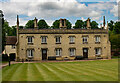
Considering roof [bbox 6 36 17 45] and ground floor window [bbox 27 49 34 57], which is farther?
roof [bbox 6 36 17 45]

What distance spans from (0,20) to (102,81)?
33096 millimetres

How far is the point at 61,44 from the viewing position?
38719 millimetres

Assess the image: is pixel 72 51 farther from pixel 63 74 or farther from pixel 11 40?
pixel 63 74

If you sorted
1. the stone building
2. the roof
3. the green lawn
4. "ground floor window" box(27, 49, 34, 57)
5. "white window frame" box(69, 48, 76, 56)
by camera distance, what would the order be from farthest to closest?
the roof < "white window frame" box(69, 48, 76, 56) < "ground floor window" box(27, 49, 34, 57) < the stone building < the green lawn

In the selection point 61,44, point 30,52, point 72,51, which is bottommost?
point 30,52

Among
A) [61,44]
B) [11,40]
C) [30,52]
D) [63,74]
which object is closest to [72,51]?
[61,44]

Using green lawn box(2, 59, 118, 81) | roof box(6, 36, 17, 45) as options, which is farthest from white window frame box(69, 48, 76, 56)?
green lawn box(2, 59, 118, 81)

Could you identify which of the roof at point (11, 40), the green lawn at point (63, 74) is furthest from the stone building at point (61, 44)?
the green lawn at point (63, 74)

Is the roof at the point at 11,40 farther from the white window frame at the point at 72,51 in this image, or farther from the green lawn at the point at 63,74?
the green lawn at the point at 63,74

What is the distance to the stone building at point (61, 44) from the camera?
123ft

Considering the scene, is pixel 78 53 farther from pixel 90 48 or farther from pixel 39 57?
pixel 39 57

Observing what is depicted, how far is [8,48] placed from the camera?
48.9 meters

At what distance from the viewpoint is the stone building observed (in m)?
37.3

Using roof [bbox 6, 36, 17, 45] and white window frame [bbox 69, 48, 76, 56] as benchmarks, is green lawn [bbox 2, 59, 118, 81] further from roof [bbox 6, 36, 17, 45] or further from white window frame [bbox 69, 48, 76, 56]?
roof [bbox 6, 36, 17, 45]
